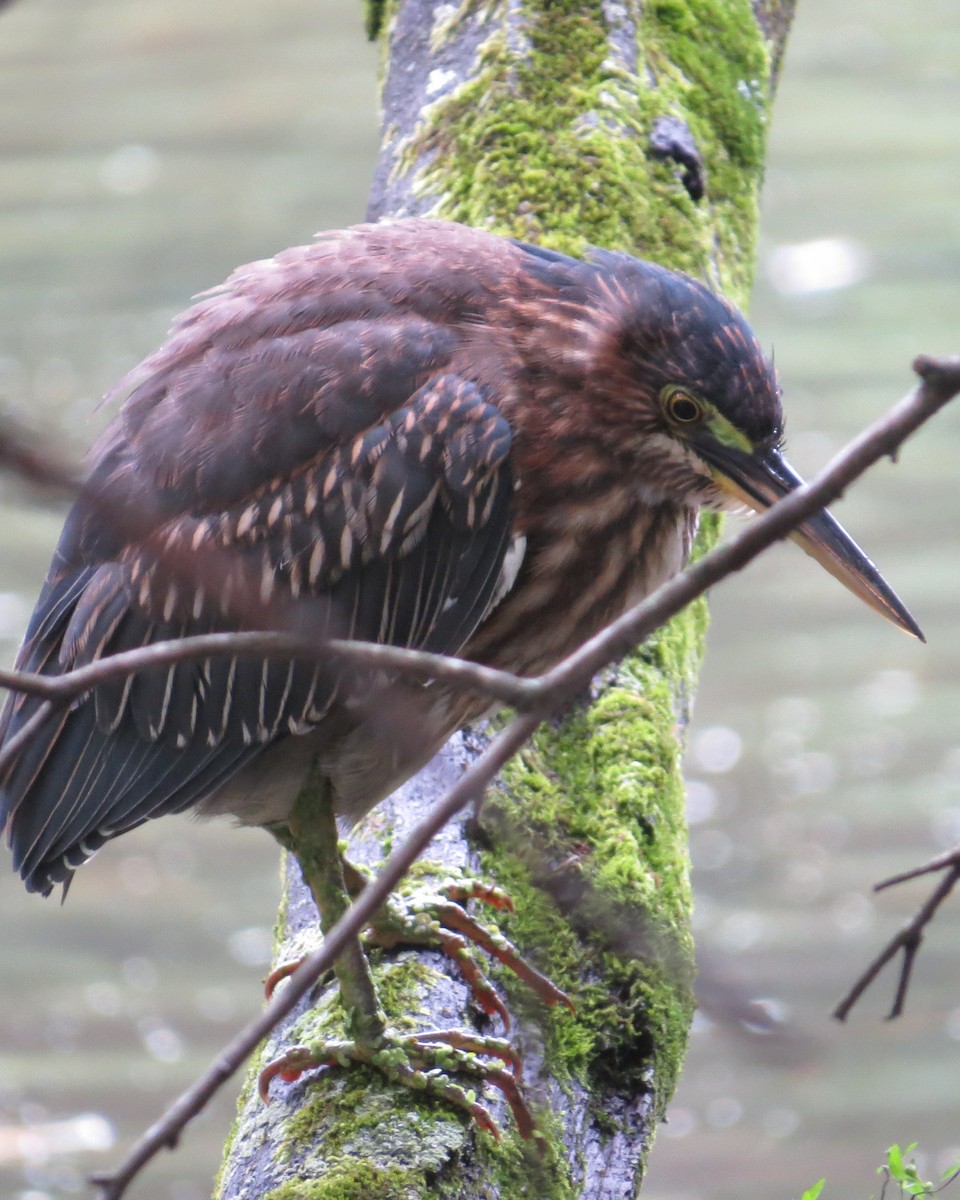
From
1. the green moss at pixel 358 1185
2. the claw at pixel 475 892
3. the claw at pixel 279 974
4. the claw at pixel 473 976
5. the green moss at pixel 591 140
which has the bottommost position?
the green moss at pixel 358 1185

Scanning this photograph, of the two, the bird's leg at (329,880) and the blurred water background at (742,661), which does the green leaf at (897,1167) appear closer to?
the bird's leg at (329,880)

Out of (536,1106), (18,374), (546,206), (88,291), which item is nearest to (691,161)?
(546,206)

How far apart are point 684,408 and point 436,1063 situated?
1068 millimetres

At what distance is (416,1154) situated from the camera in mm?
2279

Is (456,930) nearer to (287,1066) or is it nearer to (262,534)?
(287,1066)

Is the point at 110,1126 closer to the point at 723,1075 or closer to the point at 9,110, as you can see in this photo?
the point at 723,1075

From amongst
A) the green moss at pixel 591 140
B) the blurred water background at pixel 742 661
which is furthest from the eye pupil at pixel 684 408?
the blurred water background at pixel 742 661

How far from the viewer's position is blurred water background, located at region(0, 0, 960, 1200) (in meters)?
5.70

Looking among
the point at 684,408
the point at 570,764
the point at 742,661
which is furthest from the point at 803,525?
the point at 742,661

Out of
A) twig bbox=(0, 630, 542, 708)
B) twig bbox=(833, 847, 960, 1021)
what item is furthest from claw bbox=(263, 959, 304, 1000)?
twig bbox=(0, 630, 542, 708)

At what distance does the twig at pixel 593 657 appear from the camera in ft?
3.83

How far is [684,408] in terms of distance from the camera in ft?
8.76

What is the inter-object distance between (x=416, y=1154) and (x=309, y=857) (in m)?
0.56

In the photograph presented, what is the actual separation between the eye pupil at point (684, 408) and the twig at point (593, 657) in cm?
137
